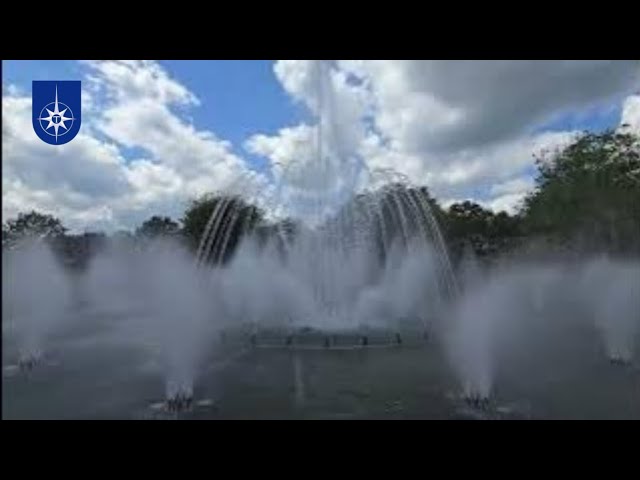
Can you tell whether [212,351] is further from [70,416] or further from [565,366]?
[565,366]

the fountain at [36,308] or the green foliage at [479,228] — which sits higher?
the green foliage at [479,228]

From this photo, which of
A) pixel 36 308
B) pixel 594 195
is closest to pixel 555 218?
pixel 594 195

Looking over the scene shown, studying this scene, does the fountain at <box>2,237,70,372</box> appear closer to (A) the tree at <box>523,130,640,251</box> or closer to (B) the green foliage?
(A) the tree at <box>523,130,640,251</box>

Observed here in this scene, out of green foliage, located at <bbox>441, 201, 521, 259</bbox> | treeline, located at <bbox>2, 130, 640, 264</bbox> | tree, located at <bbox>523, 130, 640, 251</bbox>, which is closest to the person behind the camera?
treeline, located at <bbox>2, 130, 640, 264</bbox>

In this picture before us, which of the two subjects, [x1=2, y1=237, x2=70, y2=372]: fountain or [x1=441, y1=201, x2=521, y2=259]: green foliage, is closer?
[x1=2, y1=237, x2=70, y2=372]: fountain

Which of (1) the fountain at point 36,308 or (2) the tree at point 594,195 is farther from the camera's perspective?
(2) the tree at point 594,195

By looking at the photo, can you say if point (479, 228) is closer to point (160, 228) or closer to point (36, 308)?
point (160, 228)

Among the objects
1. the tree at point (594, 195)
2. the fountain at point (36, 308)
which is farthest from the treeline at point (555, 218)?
the fountain at point (36, 308)

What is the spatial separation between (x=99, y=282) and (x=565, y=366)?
108ft

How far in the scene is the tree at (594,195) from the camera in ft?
158

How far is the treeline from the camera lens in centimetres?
3966

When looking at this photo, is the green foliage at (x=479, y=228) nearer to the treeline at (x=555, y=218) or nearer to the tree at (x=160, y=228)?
the treeline at (x=555, y=218)

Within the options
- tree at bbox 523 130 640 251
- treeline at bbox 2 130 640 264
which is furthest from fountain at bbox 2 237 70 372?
tree at bbox 523 130 640 251
